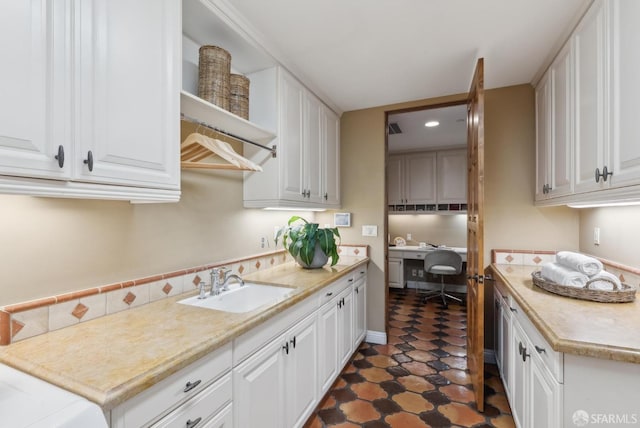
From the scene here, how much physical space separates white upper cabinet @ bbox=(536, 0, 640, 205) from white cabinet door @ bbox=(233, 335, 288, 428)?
1.65 metres

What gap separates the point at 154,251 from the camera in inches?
58.7

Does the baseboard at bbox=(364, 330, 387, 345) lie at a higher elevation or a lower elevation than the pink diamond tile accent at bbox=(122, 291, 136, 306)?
lower

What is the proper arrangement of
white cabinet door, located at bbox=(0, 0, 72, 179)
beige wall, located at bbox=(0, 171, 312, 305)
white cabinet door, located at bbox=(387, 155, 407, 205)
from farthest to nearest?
white cabinet door, located at bbox=(387, 155, 407, 205)
beige wall, located at bbox=(0, 171, 312, 305)
white cabinet door, located at bbox=(0, 0, 72, 179)

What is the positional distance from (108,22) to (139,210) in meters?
0.77

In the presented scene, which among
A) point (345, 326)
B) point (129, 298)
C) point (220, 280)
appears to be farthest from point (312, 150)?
point (129, 298)

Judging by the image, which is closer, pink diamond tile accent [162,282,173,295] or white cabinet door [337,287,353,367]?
pink diamond tile accent [162,282,173,295]

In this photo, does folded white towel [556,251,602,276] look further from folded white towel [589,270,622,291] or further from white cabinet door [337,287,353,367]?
white cabinet door [337,287,353,367]

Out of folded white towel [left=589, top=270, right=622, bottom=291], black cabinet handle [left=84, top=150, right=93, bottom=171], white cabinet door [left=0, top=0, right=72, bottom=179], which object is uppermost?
white cabinet door [left=0, top=0, right=72, bottom=179]

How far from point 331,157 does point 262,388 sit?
209cm

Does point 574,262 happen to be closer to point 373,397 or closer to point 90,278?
point 373,397

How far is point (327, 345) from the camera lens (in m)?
2.06

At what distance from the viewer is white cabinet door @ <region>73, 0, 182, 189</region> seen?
36.6 inches

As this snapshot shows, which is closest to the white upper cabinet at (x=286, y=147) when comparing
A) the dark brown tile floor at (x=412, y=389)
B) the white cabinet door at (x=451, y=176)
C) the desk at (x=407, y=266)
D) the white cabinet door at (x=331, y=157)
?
the white cabinet door at (x=331, y=157)

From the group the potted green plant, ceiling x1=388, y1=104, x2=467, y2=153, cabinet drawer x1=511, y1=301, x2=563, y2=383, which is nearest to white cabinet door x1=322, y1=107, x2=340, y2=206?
the potted green plant
